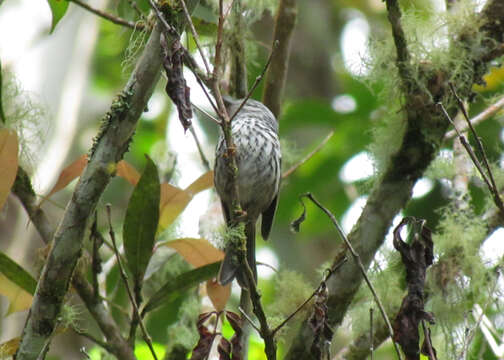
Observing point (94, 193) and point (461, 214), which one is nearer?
point (94, 193)

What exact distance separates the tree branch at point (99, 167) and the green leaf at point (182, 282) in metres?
0.61

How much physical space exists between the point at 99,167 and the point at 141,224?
638 millimetres

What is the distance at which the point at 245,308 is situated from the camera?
2.92 metres

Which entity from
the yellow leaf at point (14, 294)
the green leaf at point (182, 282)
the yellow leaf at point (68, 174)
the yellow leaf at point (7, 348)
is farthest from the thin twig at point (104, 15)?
the yellow leaf at point (7, 348)

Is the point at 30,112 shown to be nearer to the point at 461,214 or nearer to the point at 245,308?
the point at 245,308

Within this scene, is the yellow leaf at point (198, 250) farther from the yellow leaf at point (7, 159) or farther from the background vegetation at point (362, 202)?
the yellow leaf at point (7, 159)

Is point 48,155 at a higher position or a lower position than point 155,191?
higher

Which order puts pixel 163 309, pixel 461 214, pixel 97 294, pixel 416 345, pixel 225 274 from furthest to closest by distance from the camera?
pixel 163 309
pixel 461 214
pixel 225 274
pixel 97 294
pixel 416 345

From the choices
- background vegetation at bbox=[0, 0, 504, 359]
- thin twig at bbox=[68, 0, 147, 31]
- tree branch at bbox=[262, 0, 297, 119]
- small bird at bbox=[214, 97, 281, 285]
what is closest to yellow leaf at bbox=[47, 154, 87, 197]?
background vegetation at bbox=[0, 0, 504, 359]

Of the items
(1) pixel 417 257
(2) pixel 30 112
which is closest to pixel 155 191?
(2) pixel 30 112

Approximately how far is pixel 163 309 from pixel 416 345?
2.14 metres

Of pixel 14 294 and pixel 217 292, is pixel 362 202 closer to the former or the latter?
pixel 217 292

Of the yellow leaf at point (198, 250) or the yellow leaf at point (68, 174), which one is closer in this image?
the yellow leaf at point (68, 174)

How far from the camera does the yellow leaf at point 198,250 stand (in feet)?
9.97
